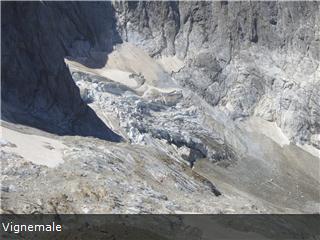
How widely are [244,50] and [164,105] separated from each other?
27.4m

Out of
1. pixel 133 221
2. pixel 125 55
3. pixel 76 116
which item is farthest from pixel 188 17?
pixel 133 221

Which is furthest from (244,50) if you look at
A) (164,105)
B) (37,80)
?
(37,80)

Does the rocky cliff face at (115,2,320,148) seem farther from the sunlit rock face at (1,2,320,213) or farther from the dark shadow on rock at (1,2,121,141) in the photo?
the dark shadow on rock at (1,2,121,141)

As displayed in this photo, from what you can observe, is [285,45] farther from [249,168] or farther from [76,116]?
[76,116]

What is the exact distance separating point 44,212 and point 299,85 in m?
91.6

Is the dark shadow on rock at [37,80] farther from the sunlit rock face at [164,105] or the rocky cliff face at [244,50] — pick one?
the rocky cliff face at [244,50]

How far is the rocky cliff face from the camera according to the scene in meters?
128

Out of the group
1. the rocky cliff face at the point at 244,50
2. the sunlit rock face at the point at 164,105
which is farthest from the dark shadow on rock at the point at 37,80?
the rocky cliff face at the point at 244,50

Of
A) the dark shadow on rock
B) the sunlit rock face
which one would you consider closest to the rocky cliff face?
the sunlit rock face

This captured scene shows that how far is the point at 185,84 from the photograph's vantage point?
5032 inches

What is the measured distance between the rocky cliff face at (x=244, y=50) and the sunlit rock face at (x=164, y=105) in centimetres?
23

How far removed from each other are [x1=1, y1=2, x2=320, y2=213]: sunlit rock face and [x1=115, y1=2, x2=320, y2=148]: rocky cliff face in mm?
231

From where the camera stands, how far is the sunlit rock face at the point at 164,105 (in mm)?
60250

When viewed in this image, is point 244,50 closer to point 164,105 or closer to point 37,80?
point 164,105
